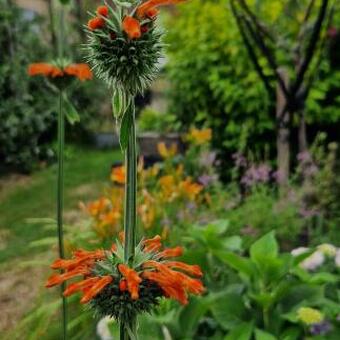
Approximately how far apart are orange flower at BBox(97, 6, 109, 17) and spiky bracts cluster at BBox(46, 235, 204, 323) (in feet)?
1.14

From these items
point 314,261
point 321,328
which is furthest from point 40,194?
point 321,328

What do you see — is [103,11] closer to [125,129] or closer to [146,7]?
[146,7]

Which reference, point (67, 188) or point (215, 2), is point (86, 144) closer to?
point (67, 188)

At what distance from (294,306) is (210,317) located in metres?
0.37

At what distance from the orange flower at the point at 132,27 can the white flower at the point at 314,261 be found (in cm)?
184

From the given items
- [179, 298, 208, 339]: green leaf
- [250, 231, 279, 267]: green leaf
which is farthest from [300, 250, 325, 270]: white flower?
[179, 298, 208, 339]: green leaf

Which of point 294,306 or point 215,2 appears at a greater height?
point 215,2

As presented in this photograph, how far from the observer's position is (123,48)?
953mm

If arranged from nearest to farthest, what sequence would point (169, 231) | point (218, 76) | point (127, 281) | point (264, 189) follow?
point (127, 281) → point (169, 231) → point (264, 189) → point (218, 76)

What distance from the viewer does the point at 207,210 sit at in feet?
12.9

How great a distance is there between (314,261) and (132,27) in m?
1.87

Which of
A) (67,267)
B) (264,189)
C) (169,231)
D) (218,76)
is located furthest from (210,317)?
(218,76)

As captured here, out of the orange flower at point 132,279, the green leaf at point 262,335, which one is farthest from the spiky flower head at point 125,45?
the green leaf at point 262,335

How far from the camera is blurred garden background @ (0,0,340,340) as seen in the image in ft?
8.16
